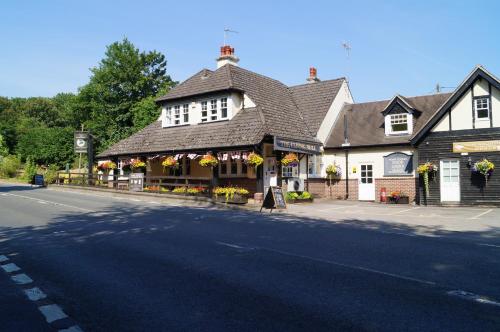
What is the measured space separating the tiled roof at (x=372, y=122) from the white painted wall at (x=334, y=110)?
349 millimetres

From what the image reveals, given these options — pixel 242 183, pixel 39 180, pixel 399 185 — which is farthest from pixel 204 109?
pixel 39 180

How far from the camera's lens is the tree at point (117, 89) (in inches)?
2094

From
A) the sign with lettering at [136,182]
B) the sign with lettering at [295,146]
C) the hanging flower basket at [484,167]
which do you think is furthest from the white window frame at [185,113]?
the hanging flower basket at [484,167]

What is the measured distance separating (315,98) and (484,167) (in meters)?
13.2

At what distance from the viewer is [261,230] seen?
1266 centimetres

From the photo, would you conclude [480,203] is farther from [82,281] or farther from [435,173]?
[82,281]

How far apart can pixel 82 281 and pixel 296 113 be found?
81.0ft

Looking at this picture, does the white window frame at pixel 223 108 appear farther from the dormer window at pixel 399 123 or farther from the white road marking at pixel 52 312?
the white road marking at pixel 52 312

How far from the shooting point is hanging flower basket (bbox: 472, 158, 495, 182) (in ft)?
70.9

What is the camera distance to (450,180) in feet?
76.1

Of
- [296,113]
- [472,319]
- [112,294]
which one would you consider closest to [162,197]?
[296,113]

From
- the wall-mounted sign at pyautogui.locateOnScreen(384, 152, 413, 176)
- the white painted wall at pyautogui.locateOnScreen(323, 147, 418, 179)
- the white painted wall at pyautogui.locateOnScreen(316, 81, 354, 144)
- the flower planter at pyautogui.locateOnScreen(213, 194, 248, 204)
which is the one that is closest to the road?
the flower planter at pyautogui.locateOnScreen(213, 194, 248, 204)

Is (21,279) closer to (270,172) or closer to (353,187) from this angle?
(270,172)

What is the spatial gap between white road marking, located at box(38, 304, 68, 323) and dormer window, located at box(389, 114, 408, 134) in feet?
79.4
